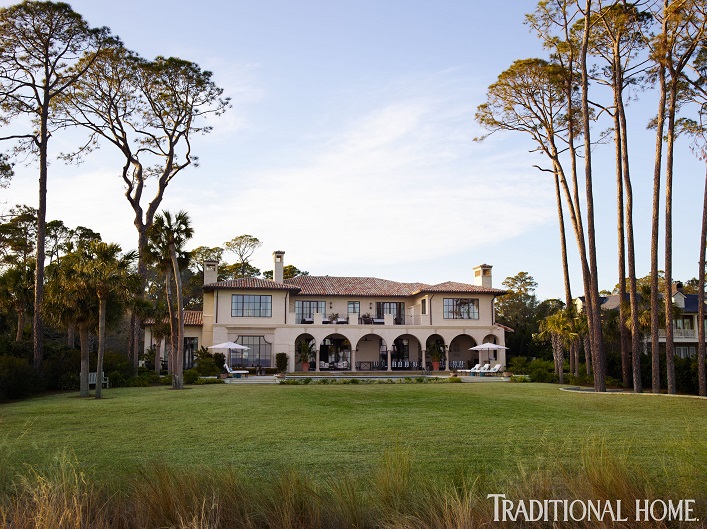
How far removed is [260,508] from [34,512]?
1.73m

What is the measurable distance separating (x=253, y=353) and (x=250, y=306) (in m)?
2.71

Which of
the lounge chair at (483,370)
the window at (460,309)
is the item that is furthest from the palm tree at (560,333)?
the window at (460,309)

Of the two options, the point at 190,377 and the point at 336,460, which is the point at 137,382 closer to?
the point at 190,377

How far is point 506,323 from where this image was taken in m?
51.2

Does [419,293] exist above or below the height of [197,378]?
above

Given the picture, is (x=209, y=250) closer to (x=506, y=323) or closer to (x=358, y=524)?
(x=506, y=323)

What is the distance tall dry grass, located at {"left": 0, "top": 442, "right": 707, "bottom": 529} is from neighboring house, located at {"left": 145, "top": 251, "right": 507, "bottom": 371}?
30.1 m

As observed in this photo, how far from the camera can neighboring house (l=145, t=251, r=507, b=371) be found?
122ft

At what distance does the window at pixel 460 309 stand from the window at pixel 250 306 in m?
10.7

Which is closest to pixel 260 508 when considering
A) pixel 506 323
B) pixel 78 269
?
pixel 78 269

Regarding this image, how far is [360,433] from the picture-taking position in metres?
10.3

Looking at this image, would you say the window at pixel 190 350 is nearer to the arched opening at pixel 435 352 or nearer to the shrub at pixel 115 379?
the shrub at pixel 115 379

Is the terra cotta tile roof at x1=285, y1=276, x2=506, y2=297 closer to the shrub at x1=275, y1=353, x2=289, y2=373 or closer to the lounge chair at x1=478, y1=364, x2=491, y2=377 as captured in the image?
the shrub at x1=275, y1=353, x2=289, y2=373

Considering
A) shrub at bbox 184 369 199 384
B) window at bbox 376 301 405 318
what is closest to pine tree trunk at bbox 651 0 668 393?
shrub at bbox 184 369 199 384
